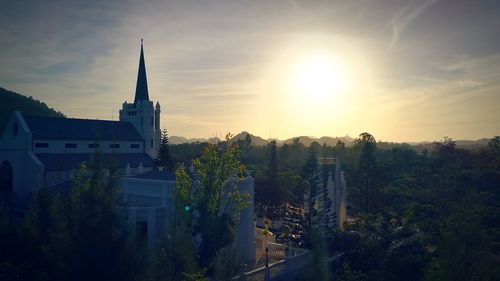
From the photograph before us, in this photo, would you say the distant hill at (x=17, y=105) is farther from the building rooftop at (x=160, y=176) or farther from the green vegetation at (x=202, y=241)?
the green vegetation at (x=202, y=241)

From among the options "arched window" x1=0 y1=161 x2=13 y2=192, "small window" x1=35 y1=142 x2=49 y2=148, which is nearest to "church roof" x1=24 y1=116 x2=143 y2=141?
"small window" x1=35 y1=142 x2=49 y2=148

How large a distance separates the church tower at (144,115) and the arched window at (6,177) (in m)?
10.3

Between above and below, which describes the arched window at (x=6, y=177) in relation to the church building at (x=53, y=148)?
below

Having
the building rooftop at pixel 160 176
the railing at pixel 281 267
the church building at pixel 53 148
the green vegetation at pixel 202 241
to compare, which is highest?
the church building at pixel 53 148

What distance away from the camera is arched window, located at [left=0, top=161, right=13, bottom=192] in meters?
25.5

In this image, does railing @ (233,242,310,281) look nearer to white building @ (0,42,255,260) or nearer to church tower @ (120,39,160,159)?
white building @ (0,42,255,260)

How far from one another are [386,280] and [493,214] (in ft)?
32.6

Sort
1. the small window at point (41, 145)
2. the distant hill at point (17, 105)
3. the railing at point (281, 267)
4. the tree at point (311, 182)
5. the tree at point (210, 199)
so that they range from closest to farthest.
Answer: the tree at point (210, 199) → the railing at point (281, 267) → the tree at point (311, 182) → the small window at point (41, 145) → the distant hill at point (17, 105)

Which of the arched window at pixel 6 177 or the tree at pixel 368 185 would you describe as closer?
the arched window at pixel 6 177

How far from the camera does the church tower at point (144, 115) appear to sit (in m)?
33.3

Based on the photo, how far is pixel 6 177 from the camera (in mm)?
25656

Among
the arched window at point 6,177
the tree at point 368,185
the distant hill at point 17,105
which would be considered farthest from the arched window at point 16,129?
the distant hill at point 17,105

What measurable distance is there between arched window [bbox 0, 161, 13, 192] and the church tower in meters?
10.3

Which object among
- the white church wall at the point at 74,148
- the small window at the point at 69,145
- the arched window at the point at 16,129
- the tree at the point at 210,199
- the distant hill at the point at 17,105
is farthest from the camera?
the distant hill at the point at 17,105
